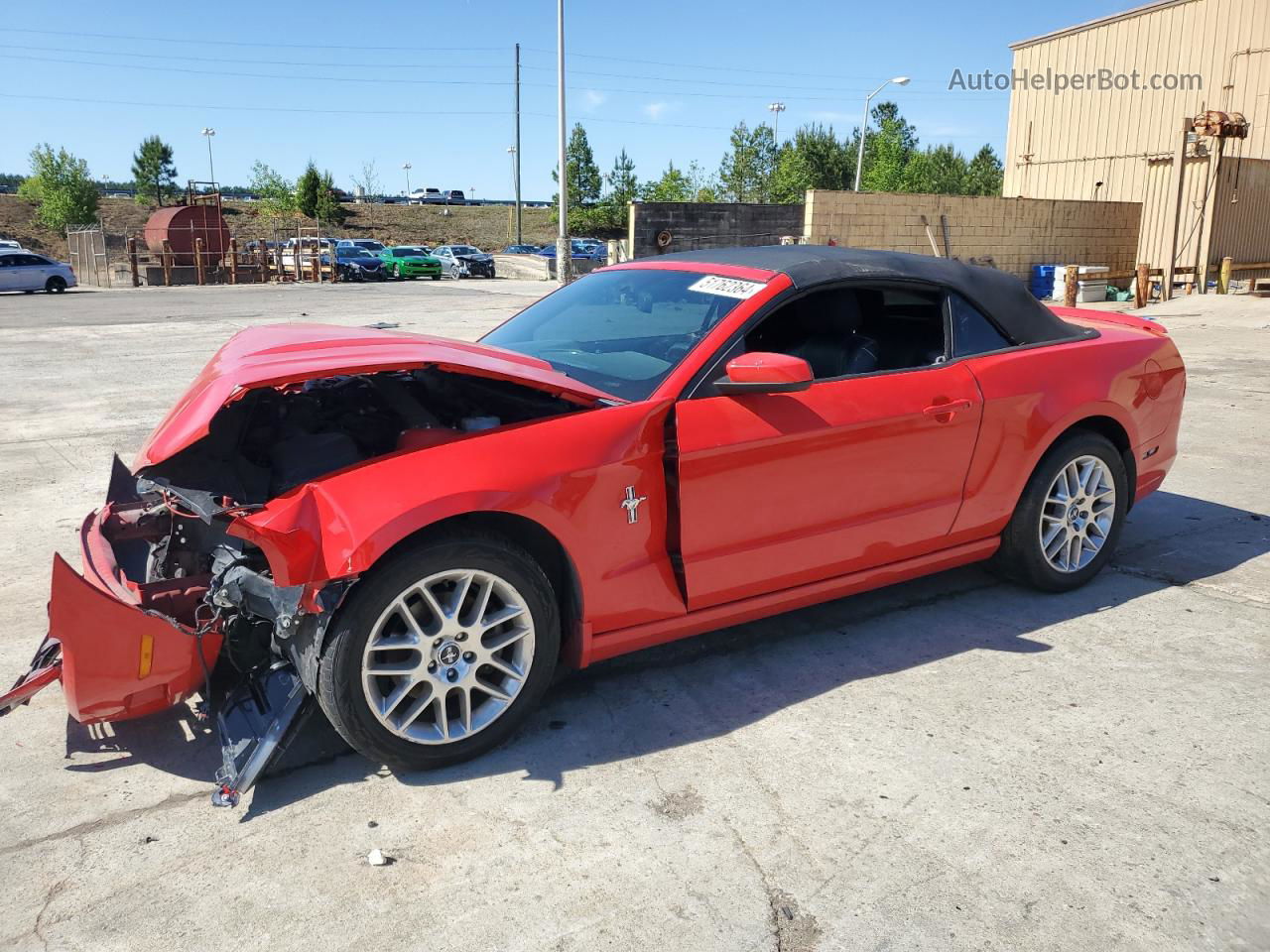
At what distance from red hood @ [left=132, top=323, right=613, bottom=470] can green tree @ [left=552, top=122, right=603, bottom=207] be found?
7120cm

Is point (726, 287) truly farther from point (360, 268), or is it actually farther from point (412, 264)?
point (412, 264)

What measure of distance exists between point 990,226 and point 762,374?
2143cm

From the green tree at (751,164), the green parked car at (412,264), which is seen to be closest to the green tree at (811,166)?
the green tree at (751,164)

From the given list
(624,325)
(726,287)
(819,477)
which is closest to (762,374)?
(819,477)

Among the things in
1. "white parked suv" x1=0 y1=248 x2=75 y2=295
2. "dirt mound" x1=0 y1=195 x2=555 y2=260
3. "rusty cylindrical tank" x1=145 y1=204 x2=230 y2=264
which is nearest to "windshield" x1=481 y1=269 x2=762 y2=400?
"white parked suv" x1=0 y1=248 x2=75 y2=295

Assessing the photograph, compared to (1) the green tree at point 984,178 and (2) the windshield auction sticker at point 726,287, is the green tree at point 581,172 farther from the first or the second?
(2) the windshield auction sticker at point 726,287

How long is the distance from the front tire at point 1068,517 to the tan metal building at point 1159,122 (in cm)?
1888

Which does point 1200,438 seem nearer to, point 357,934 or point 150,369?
point 357,934

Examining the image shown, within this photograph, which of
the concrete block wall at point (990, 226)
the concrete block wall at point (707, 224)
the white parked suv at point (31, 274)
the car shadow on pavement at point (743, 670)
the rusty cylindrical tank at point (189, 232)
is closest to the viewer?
the car shadow on pavement at point (743, 670)

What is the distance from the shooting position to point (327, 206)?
70.6 meters

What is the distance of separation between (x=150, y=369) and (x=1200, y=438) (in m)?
11.3

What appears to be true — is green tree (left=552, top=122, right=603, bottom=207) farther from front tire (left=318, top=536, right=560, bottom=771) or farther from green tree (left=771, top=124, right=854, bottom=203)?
front tire (left=318, top=536, right=560, bottom=771)

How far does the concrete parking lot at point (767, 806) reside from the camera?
2.42 metres

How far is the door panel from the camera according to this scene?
3.36 m
